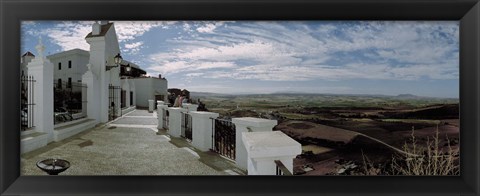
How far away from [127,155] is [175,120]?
133cm

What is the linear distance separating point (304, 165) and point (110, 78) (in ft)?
9.12

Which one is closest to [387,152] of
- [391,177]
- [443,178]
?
[443,178]

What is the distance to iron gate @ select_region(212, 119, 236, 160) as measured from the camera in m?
2.14

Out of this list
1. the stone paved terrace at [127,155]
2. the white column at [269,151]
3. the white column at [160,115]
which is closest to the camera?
the white column at [269,151]

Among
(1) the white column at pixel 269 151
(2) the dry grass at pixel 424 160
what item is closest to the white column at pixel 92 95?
(1) the white column at pixel 269 151

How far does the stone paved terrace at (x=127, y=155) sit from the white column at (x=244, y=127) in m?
0.10

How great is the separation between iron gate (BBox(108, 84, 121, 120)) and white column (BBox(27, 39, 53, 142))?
992 mm

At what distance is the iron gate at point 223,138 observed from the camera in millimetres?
2143

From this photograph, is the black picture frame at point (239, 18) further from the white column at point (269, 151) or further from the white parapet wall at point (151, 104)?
the white parapet wall at point (151, 104)

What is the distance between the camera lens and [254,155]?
0.97m

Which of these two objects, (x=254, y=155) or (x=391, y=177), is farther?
(x=391, y=177)

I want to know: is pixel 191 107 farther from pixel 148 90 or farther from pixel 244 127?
pixel 244 127

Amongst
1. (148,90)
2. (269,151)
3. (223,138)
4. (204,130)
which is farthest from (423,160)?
(148,90)
